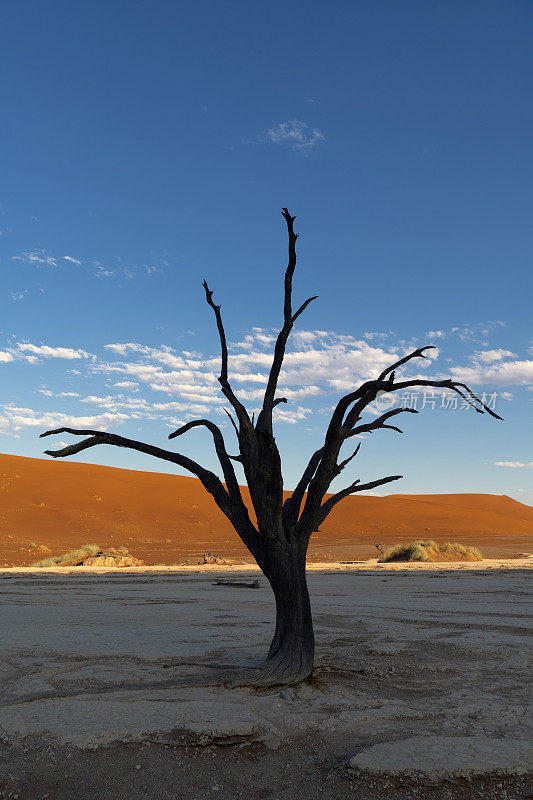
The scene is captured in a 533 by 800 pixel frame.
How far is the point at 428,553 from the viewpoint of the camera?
934 inches

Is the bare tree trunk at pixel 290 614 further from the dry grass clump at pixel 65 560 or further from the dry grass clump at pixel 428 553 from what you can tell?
the dry grass clump at pixel 428 553

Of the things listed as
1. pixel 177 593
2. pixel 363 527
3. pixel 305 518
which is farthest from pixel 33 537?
pixel 305 518

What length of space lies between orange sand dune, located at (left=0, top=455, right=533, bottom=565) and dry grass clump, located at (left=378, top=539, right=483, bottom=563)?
293 centimetres

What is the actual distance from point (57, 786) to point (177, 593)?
9.61 meters

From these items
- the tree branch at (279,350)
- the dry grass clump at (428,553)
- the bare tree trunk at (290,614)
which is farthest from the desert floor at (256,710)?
the dry grass clump at (428,553)

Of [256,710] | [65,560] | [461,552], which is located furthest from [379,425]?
[461,552]

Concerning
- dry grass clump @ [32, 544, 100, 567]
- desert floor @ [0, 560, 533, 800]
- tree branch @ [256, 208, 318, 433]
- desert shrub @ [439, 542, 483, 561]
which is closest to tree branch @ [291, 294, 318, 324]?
tree branch @ [256, 208, 318, 433]

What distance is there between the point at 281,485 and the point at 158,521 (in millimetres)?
39234

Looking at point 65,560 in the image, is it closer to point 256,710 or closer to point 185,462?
point 185,462

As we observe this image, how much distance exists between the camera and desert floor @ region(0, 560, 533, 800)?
3.58m

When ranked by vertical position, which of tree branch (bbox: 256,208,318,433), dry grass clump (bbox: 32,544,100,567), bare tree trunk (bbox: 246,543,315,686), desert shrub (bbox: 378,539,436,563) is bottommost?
dry grass clump (bbox: 32,544,100,567)

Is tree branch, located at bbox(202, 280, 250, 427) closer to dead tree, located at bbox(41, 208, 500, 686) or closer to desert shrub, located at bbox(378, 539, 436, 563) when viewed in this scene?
dead tree, located at bbox(41, 208, 500, 686)

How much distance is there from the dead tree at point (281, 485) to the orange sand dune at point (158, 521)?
59.8 feet

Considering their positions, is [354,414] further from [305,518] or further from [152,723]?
[152,723]
